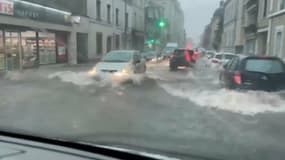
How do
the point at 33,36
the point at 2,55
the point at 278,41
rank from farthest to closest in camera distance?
1. the point at 278,41
2. the point at 33,36
3. the point at 2,55

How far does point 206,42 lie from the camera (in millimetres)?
93625

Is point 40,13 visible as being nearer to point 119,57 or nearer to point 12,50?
point 12,50

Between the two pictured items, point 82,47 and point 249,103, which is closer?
point 249,103

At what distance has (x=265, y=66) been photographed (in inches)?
309

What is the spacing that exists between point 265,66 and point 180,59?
14.1 metres

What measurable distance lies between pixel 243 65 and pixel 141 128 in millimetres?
3841

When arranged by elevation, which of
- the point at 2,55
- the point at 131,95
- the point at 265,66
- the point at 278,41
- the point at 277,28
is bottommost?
the point at 131,95

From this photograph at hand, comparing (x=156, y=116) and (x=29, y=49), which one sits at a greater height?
(x=29, y=49)

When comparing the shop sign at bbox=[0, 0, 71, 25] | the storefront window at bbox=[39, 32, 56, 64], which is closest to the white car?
the shop sign at bbox=[0, 0, 71, 25]

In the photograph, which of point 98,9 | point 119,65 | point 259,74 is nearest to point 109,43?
point 98,9

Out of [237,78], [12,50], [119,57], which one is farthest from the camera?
[12,50]

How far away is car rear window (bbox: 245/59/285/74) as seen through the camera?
7.80m

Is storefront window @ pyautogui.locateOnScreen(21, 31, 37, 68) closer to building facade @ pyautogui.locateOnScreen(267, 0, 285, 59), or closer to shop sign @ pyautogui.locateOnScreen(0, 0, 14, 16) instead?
shop sign @ pyautogui.locateOnScreen(0, 0, 14, 16)

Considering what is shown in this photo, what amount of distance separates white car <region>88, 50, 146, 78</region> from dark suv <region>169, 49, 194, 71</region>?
686 centimetres
